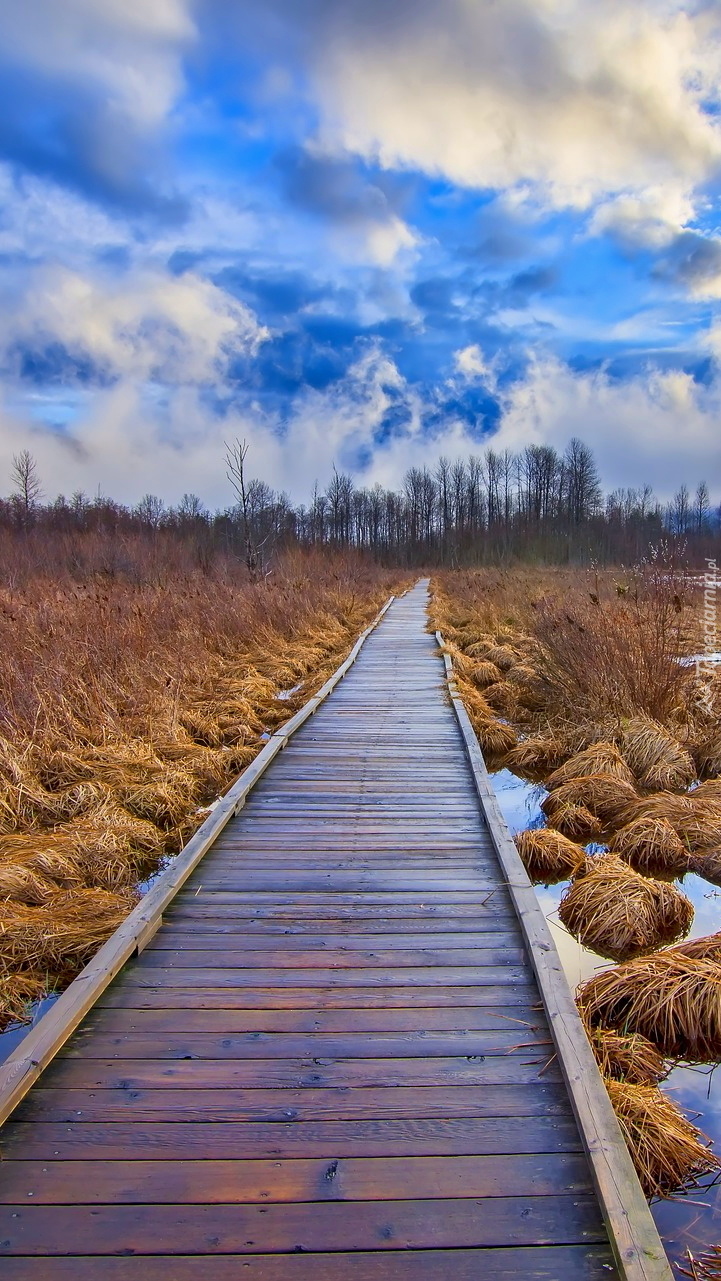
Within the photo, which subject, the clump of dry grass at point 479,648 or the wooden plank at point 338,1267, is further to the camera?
the clump of dry grass at point 479,648

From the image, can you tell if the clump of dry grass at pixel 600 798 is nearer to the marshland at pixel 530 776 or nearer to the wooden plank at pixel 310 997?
the marshland at pixel 530 776

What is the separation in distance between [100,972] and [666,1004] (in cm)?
268

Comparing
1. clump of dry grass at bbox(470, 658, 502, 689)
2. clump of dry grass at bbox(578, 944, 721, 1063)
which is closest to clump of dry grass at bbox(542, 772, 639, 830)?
clump of dry grass at bbox(578, 944, 721, 1063)

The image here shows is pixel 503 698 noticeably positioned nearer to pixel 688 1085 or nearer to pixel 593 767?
pixel 593 767

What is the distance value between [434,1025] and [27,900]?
9.46 feet

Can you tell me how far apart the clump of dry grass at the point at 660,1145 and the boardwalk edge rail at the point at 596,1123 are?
34cm

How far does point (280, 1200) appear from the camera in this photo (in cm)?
212

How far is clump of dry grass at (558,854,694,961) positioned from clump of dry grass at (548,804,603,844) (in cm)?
129

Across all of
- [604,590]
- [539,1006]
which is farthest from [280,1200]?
[604,590]

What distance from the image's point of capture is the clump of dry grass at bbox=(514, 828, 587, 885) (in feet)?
18.2

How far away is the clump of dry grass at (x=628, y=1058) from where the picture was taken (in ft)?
10.5

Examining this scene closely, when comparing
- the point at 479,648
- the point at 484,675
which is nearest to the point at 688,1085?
the point at 484,675

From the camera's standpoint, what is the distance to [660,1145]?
2738 millimetres

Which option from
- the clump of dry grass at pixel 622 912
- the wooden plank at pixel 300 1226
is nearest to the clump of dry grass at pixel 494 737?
the clump of dry grass at pixel 622 912
